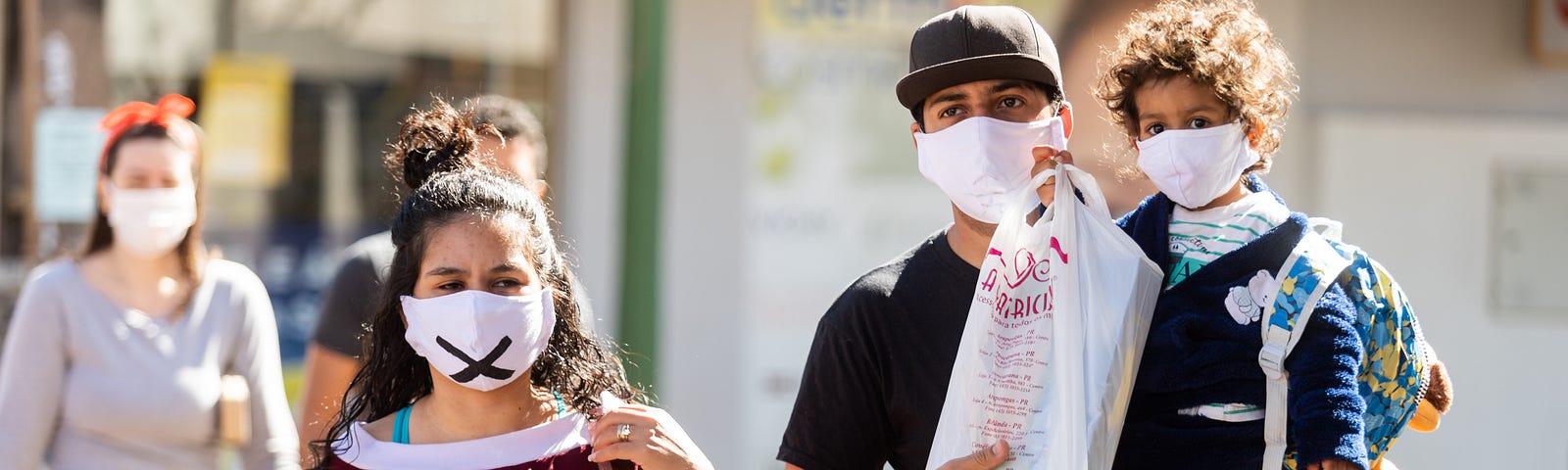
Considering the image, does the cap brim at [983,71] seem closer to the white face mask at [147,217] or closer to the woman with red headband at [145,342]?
the woman with red headband at [145,342]

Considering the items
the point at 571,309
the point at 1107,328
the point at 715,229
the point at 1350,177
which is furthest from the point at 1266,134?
the point at 1350,177

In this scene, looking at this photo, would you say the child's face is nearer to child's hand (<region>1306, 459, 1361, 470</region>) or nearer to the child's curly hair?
the child's curly hair

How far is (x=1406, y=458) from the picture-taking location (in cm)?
664

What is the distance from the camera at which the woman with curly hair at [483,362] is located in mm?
2258

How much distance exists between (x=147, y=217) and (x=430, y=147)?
1.63 metres

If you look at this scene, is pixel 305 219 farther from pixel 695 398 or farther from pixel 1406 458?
pixel 1406 458

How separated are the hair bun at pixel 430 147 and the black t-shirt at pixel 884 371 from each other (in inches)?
28.4

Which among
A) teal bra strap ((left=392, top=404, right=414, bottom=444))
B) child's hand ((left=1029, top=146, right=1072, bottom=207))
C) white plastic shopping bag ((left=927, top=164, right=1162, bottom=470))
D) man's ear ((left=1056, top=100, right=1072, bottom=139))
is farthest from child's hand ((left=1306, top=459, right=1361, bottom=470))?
teal bra strap ((left=392, top=404, right=414, bottom=444))

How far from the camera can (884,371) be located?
232 centimetres

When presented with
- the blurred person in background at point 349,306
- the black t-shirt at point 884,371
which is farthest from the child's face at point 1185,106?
the blurred person in background at point 349,306

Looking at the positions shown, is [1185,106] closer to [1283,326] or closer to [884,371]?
[1283,326]

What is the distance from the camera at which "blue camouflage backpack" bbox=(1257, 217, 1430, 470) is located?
195cm

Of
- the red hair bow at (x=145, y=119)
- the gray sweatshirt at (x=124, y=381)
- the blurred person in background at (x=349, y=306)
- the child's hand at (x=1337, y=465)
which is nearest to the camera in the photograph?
the child's hand at (x=1337, y=465)

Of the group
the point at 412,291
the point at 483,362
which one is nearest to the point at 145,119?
the point at 412,291
